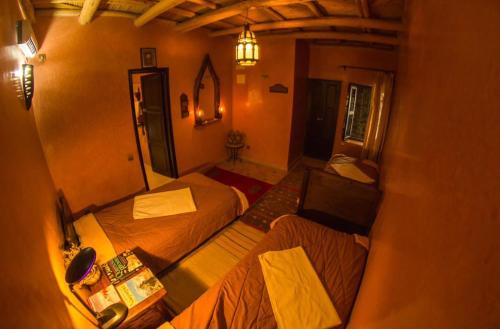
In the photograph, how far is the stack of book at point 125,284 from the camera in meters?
1.99

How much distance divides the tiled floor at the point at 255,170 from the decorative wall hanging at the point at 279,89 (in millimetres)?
1854

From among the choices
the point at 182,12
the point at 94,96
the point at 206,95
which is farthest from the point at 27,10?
the point at 206,95

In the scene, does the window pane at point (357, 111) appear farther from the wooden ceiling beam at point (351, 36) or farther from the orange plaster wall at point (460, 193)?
the orange plaster wall at point (460, 193)

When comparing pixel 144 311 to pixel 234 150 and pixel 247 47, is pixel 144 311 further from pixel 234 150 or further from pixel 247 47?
pixel 234 150

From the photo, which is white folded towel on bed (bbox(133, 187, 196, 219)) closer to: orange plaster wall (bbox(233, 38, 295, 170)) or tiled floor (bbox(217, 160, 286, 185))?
tiled floor (bbox(217, 160, 286, 185))

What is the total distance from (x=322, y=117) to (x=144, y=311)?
5.45m

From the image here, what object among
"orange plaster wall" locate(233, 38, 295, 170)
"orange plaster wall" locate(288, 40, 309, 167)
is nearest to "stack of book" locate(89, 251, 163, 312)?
"orange plaster wall" locate(233, 38, 295, 170)

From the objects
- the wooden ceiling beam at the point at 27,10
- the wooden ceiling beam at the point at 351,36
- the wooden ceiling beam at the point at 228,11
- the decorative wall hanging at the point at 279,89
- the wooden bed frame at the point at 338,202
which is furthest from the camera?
the decorative wall hanging at the point at 279,89

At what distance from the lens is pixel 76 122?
11.0 ft

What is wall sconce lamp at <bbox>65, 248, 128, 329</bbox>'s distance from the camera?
4.54 feet

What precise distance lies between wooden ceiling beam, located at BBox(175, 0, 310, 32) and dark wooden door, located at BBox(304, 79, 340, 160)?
320cm

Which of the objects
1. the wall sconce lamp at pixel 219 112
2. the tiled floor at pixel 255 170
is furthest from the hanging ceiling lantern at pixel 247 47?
the tiled floor at pixel 255 170

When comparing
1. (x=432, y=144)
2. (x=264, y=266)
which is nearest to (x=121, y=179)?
(x=264, y=266)

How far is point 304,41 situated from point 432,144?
204 inches
